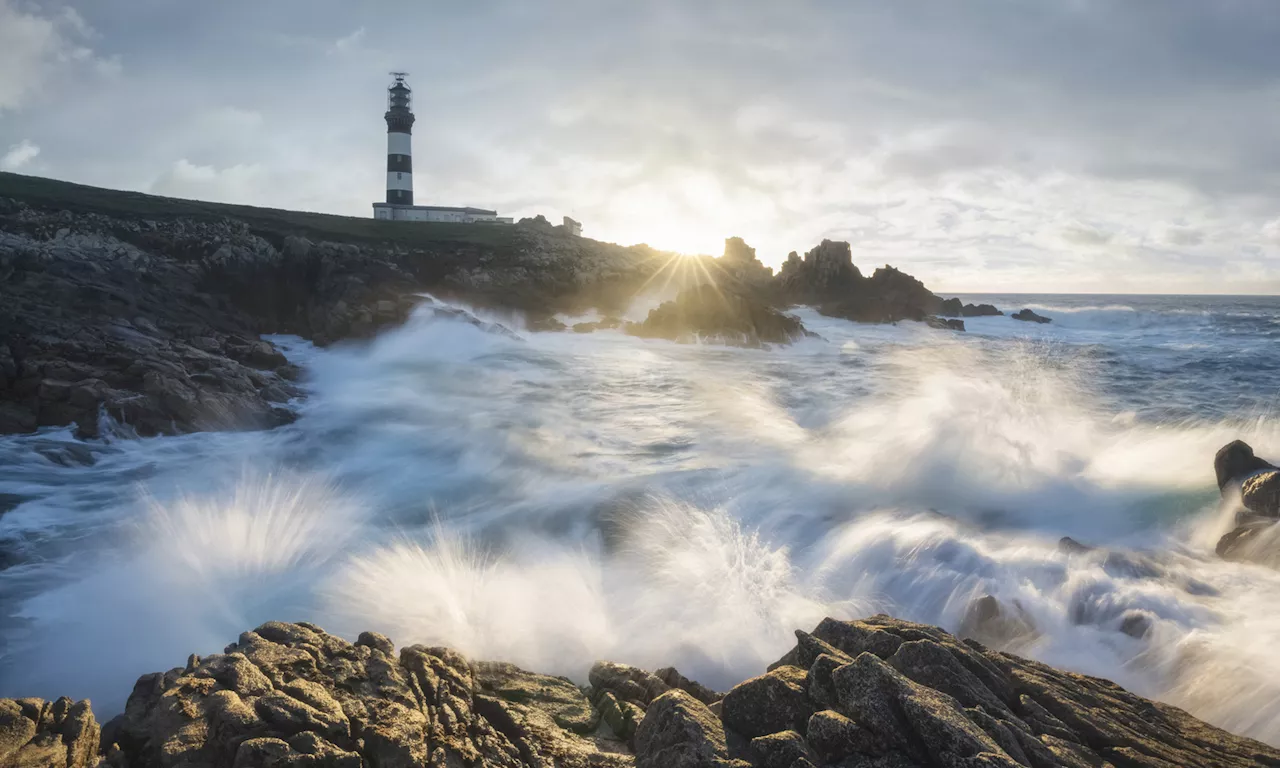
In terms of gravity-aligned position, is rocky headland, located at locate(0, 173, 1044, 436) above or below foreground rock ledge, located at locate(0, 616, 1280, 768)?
above

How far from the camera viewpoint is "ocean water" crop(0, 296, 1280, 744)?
791 centimetres

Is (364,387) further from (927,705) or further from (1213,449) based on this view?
(1213,449)

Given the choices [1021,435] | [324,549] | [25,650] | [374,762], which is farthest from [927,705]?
[1021,435]

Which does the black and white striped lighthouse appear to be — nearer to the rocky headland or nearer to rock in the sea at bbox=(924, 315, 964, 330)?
the rocky headland

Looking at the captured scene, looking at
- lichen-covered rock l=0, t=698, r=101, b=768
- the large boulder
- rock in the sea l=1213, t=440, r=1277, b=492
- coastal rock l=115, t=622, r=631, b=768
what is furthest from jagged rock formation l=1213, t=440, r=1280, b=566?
lichen-covered rock l=0, t=698, r=101, b=768

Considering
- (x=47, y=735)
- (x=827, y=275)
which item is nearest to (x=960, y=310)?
(x=827, y=275)

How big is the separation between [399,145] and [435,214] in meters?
8.56

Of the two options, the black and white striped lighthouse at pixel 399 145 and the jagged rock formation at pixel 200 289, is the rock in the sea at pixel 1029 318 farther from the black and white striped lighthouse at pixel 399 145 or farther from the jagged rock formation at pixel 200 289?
the black and white striped lighthouse at pixel 399 145

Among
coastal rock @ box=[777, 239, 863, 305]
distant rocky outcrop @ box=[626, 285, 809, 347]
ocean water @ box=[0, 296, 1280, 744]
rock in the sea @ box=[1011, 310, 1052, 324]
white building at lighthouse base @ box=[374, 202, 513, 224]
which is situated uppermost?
white building at lighthouse base @ box=[374, 202, 513, 224]

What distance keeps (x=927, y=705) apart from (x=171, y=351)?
2059cm

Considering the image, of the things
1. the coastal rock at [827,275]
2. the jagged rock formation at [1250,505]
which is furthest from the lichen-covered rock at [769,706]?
the coastal rock at [827,275]

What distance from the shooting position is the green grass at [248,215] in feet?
126

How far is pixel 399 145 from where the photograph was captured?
55.8 m

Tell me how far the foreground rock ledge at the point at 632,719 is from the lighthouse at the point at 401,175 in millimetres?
57169
